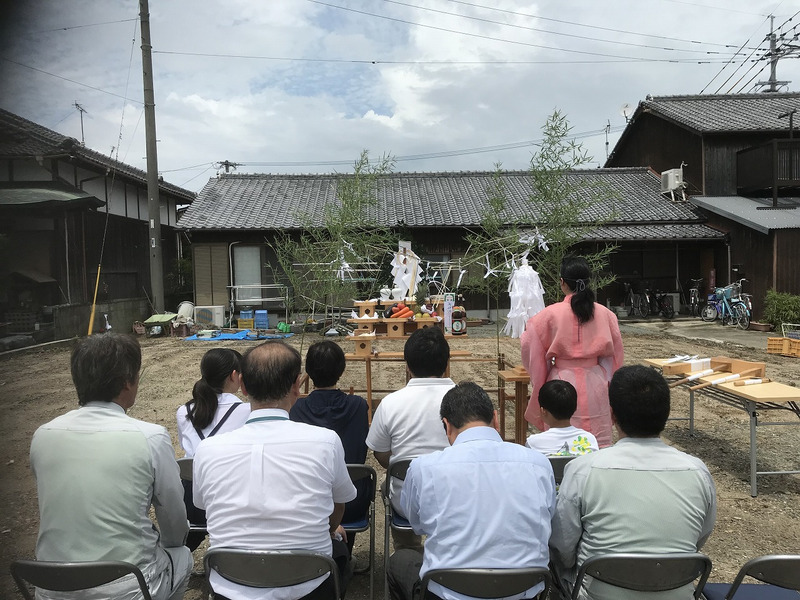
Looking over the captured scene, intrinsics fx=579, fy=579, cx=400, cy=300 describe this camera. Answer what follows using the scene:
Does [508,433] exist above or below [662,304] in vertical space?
below

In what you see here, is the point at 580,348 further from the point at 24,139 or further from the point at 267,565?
the point at 24,139

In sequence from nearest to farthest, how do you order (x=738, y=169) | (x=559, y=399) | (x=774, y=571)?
1. (x=774, y=571)
2. (x=559, y=399)
3. (x=738, y=169)

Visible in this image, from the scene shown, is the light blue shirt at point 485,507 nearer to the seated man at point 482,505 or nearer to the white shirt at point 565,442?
the seated man at point 482,505

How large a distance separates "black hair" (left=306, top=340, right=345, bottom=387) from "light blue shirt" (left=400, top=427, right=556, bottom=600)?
1031 millimetres

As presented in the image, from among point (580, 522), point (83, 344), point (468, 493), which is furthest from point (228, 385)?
point (580, 522)

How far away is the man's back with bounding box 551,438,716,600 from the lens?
169 cm

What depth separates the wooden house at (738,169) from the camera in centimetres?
1297

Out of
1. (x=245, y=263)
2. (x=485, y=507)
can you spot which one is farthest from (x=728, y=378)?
(x=245, y=263)

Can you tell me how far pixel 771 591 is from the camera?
1.91 meters

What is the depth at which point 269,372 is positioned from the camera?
1.92m

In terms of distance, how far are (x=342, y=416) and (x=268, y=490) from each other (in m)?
0.86

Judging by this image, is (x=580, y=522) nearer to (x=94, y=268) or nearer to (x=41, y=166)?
(x=41, y=166)

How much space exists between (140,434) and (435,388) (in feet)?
4.12

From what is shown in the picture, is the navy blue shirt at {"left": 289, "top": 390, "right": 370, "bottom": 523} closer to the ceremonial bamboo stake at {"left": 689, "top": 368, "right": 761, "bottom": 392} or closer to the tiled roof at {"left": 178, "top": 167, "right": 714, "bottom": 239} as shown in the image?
the ceremonial bamboo stake at {"left": 689, "top": 368, "right": 761, "bottom": 392}
